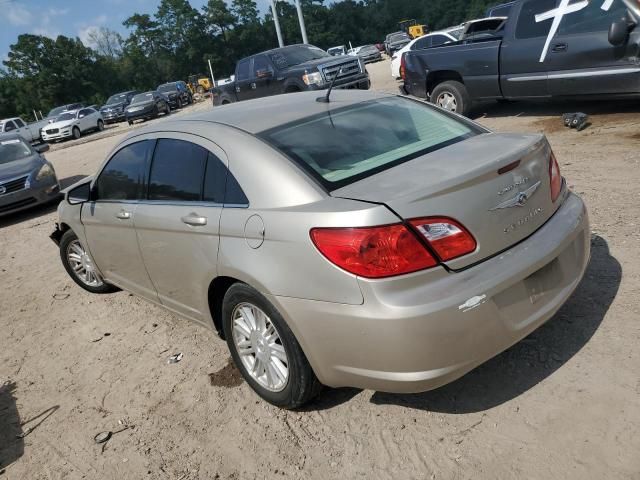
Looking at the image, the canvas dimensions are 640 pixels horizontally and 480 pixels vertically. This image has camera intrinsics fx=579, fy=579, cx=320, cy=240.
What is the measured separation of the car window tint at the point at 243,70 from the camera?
15.8m

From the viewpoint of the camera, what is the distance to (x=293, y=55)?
592 inches

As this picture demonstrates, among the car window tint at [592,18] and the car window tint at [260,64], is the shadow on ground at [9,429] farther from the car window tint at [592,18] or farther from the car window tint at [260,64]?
the car window tint at [260,64]

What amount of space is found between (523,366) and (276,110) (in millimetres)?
2111

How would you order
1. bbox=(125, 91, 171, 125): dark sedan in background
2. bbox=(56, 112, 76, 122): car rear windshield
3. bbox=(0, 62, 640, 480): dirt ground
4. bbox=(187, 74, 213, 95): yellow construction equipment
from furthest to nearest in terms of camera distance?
bbox=(187, 74, 213, 95): yellow construction equipment → bbox=(56, 112, 76, 122): car rear windshield → bbox=(125, 91, 171, 125): dark sedan in background → bbox=(0, 62, 640, 480): dirt ground

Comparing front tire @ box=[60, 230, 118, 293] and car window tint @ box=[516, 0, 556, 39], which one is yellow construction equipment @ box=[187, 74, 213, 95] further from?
front tire @ box=[60, 230, 118, 293]

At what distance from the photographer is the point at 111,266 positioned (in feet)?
15.5

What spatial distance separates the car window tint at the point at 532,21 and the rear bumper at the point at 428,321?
6755 millimetres

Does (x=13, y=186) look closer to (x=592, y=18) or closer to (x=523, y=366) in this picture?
(x=592, y=18)

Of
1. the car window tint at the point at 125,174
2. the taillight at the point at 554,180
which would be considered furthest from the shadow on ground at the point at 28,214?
the taillight at the point at 554,180

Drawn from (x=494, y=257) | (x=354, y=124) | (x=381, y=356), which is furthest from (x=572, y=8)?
(x=381, y=356)

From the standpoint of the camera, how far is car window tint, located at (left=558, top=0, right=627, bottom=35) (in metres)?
7.52

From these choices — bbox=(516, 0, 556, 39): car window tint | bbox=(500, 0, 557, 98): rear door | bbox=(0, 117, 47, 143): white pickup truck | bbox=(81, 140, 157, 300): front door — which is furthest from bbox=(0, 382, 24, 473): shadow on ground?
bbox=(0, 117, 47, 143): white pickup truck

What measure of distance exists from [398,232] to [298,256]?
0.49 metres

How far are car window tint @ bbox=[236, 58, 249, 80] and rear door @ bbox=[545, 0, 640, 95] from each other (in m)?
9.36
